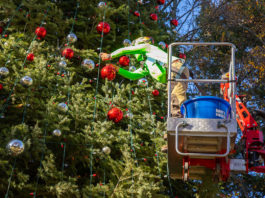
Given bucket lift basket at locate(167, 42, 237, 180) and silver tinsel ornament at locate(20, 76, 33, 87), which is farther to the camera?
silver tinsel ornament at locate(20, 76, 33, 87)

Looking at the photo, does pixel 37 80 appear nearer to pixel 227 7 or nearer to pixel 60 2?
pixel 60 2

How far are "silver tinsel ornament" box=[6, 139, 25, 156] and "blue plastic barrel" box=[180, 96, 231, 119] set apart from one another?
223 centimetres

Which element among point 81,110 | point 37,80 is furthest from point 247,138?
point 37,80

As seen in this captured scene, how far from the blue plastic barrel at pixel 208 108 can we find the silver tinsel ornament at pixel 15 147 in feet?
7.33

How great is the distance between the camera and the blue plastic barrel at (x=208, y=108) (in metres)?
5.03

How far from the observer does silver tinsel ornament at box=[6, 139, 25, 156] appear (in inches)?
207

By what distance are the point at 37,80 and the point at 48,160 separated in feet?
4.44

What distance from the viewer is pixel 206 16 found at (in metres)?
17.1

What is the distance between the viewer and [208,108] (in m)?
5.04

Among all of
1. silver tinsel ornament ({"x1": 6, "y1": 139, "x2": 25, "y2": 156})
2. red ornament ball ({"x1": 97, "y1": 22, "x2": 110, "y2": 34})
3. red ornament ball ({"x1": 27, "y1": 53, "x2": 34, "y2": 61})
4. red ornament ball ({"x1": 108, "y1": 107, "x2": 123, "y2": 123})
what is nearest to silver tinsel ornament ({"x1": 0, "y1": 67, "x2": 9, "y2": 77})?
red ornament ball ({"x1": 27, "y1": 53, "x2": 34, "y2": 61})

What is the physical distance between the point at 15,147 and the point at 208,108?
8.51 ft

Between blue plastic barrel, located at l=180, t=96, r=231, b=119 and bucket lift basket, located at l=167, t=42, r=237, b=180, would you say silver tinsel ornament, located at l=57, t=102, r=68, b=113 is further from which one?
blue plastic barrel, located at l=180, t=96, r=231, b=119

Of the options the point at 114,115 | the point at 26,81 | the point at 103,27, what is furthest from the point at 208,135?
the point at 103,27

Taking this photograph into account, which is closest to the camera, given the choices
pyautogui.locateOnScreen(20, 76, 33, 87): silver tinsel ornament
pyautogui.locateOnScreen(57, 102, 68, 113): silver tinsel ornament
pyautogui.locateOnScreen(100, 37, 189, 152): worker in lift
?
pyautogui.locateOnScreen(100, 37, 189, 152): worker in lift
